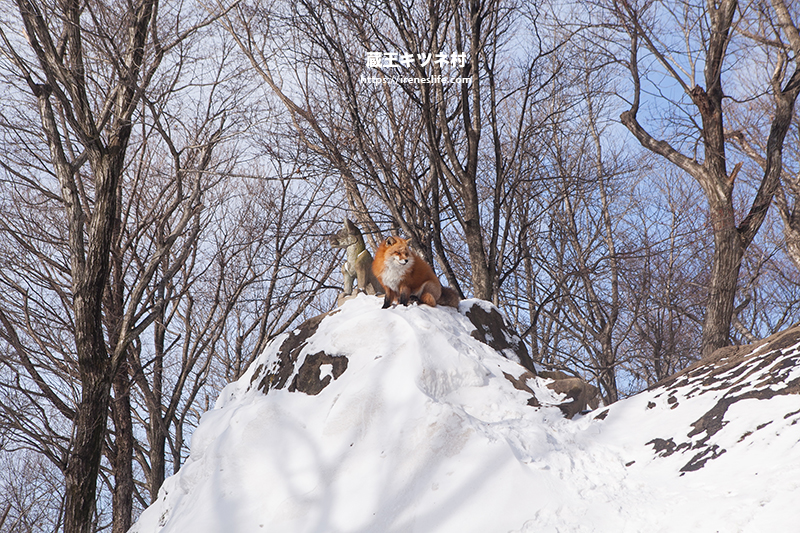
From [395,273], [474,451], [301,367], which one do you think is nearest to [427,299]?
[395,273]

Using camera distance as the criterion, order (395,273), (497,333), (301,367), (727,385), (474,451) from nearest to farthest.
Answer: (474,451)
(727,385)
(301,367)
(395,273)
(497,333)

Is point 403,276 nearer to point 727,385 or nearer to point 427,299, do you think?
point 427,299

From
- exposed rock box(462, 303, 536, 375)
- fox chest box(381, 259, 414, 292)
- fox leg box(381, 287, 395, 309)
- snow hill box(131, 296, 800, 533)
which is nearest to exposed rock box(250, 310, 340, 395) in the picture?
snow hill box(131, 296, 800, 533)

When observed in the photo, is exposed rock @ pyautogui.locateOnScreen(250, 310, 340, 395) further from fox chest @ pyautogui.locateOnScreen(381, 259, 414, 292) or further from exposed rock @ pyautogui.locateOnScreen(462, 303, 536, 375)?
exposed rock @ pyautogui.locateOnScreen(462, 303, 536, 375)

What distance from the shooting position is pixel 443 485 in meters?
3.87

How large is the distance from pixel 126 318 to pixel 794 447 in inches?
289

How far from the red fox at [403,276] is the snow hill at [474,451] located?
0.57 m

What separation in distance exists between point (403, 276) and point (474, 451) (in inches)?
108

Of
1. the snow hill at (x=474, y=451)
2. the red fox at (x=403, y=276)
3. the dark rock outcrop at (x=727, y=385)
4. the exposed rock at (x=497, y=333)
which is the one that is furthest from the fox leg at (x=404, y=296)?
the dark rock outcrop at (x=727, y=385)

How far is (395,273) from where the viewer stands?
631cm

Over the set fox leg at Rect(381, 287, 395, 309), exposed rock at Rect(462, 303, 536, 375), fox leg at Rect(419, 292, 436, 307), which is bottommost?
exposed rock at Rect(462, 303, 536, 375)

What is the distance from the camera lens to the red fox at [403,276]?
20.7 feet

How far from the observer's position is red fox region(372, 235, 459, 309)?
6301 millimetres

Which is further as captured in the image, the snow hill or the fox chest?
the fox chest
